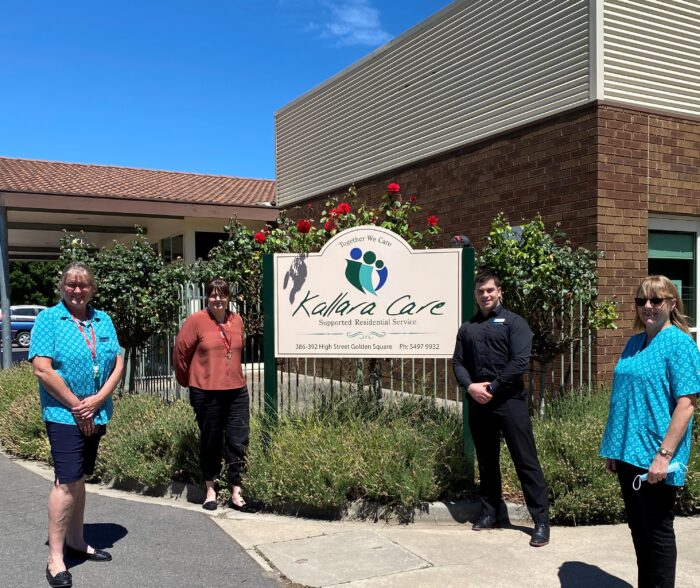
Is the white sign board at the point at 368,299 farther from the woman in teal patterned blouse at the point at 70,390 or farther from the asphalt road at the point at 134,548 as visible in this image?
the woman in teal patterned blouse at the point at 70,390

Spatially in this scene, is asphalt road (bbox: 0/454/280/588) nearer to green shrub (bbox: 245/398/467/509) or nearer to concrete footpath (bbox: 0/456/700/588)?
concrete footpath (bbox: 0/456/700/588)

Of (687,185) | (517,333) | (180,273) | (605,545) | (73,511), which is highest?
(687,185)

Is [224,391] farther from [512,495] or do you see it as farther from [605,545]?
[605,545]

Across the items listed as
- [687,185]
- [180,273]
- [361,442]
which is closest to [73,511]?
[361,442]

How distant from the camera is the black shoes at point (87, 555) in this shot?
4.10 metres

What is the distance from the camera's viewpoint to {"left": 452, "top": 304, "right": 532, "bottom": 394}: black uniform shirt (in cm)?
435

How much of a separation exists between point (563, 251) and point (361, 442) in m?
2.61

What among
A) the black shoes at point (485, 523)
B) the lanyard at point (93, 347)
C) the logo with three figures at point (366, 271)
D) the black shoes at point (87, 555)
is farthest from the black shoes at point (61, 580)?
the logo with three figures at point (366, 271)

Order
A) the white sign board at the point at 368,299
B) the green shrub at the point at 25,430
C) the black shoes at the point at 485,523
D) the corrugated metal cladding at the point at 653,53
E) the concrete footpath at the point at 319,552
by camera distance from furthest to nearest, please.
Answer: the corrugated metal cladding at the point at 653,53
the green shrub at the point at 25,430
the white sign board at the point at 368,299
the black shoes at the point at 485,523
the concrete footpath at the point at 319,552

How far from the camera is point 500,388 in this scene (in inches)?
171

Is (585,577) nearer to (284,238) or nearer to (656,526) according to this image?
(656,526)

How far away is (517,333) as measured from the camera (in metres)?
4.41

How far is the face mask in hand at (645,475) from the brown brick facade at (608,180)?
4.20m

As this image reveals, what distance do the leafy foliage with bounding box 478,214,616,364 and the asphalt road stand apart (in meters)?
3.26
